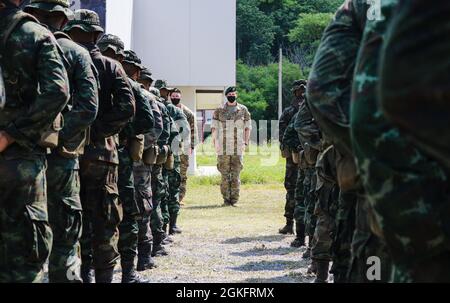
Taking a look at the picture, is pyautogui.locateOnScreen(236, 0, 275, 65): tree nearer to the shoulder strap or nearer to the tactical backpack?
the tactical backpack

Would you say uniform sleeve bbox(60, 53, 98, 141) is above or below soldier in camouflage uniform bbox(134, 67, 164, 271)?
above

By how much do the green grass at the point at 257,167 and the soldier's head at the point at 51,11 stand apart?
16208 millimetres

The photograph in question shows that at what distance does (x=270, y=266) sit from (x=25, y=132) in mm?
5485

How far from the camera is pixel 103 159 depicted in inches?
247

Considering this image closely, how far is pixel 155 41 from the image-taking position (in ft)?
81.0

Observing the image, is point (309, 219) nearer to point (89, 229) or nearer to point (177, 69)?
point (89, 229)

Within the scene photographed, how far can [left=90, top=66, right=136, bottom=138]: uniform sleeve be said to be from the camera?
632 centimetres

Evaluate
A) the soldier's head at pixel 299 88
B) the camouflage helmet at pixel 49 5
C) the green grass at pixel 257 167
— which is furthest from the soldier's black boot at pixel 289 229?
the green grass at pixel 257 167

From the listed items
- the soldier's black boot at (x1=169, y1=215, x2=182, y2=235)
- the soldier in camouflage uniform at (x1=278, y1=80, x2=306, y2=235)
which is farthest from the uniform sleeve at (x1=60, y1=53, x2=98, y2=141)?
the soldier's black boot at (x1=169, y1=215, x2=182, y2=235)

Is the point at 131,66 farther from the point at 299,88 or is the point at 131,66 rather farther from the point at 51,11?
the point at 299,88

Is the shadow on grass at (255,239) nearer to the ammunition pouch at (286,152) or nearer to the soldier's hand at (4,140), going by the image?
the ammunition pouch at (286,152)

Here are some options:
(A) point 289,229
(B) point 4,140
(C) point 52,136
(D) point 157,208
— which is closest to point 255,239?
(A) point 289,229
